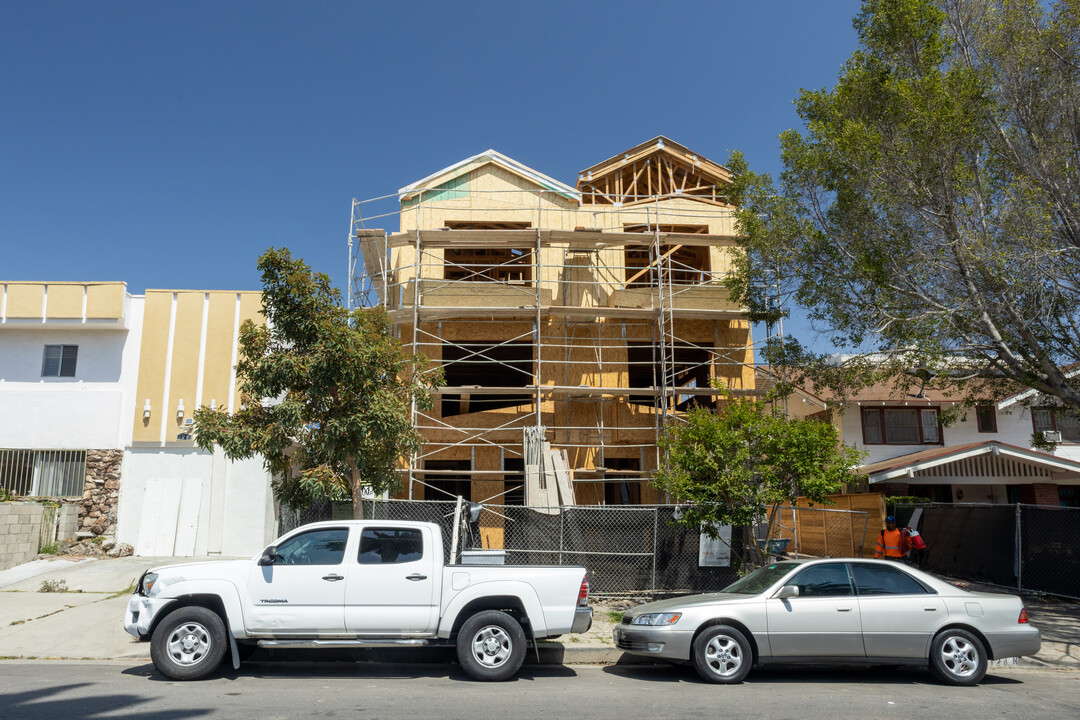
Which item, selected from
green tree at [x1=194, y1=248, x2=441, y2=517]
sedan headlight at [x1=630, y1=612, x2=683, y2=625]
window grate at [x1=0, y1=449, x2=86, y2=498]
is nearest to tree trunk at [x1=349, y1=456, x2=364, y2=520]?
green tree at [x1=194, y1=248, x2=441, y2=517]

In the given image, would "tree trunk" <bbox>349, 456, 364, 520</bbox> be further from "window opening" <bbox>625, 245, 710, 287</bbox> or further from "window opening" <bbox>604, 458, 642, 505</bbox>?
"window opening" <bbox>625, 245, 710, 287</bbox>

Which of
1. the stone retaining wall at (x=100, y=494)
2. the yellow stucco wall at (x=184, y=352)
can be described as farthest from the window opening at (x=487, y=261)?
the stone retaining wall at (x=100, y=494)

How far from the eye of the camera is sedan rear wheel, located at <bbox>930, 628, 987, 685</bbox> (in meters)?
8.30

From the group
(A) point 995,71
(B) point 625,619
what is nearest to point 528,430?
(B) point 625,619

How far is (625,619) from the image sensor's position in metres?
9.06

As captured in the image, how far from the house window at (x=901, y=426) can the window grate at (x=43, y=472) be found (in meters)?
23.0

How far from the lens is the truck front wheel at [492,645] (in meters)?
8.12

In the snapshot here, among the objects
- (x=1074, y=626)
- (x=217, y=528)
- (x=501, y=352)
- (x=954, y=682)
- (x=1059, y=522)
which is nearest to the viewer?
(x=954, y=682)

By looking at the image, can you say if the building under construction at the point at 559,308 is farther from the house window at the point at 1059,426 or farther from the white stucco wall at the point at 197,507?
the house window at the point at 1059,426

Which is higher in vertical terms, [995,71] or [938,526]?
[995,71]

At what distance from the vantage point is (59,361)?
1984 centimetres

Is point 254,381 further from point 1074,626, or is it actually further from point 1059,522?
point 1059,522

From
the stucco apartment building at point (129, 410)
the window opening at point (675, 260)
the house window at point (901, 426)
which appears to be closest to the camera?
the stucco apartment building at point (129, 410)

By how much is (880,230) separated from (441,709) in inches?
487
